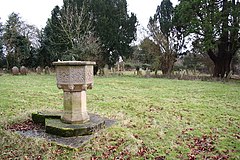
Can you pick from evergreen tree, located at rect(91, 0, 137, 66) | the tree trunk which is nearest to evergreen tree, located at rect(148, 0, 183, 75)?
evergreen tree, located at rect(91, 0, 137, 66)

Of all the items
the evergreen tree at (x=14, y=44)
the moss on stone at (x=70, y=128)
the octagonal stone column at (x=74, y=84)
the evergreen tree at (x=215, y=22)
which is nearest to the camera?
the moss on stone at (x=70, y=128)

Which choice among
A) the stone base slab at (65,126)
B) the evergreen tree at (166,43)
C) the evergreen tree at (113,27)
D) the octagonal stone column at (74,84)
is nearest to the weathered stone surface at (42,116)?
the stone base slab at (65,126)

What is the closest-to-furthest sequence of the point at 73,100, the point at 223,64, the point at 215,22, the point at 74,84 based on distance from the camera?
1. the point at 74,84
2. the point at 73,100
3. the point at 215,22
4. the point at 223,64

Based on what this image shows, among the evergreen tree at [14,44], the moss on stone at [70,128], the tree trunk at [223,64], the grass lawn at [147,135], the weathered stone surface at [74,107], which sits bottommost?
the grass lawn at [147,135]

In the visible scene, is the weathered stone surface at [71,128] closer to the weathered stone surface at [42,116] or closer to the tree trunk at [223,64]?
the weathered stone surface at [42,116]

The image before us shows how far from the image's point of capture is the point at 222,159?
351 centimetres

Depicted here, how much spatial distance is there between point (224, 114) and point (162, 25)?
20.8 m

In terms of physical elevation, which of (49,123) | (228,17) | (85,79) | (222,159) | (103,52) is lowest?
(222,159)

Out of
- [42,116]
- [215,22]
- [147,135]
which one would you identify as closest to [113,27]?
[215,22]

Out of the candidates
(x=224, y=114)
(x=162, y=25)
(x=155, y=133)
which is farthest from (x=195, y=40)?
(x=155, y=133)

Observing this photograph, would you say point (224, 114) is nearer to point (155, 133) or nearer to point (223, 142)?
point (223, 142)

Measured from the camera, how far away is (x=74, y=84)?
14.5 feet

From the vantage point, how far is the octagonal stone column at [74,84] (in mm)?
4387

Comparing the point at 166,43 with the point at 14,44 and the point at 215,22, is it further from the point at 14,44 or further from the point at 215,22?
the point at 14,44
